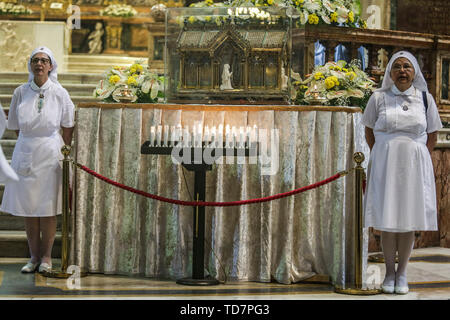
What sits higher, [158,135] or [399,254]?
[158,135]

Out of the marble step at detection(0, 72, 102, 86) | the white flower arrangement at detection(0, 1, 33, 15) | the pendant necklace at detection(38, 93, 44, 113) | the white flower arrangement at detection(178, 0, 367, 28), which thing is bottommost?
the pendant necklace at detection(38, 93, 44, 113)

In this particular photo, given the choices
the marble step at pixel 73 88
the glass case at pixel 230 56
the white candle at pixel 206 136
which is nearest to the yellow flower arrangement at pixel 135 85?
the glass case at pixel 230 56

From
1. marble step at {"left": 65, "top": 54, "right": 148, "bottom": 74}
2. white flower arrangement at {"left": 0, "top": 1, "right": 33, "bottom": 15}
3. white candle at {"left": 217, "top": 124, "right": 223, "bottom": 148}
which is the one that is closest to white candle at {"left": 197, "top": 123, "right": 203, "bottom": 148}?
white candle at {"left": 217, "top": 124, "right": 223, "bottom": 148}

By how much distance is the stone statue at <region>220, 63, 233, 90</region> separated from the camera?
24.9ft

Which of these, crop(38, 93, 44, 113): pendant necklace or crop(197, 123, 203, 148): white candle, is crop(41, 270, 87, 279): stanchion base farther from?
crop(197, 123, 203, 148): white candle

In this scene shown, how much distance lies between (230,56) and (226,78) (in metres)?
0.20

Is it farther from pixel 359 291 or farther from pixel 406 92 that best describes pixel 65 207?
pixel 406 92

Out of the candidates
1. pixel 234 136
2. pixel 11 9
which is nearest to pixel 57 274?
pixel 234 136

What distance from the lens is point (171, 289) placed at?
6.83 m

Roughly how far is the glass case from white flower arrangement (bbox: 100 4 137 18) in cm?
1003

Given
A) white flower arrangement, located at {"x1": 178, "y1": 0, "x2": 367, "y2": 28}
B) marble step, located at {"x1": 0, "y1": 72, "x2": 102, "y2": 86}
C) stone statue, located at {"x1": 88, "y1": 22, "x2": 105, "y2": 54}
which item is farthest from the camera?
stone statue, located at {"x1": 88, "y1": 22, "x2": 105, "y2": 54}

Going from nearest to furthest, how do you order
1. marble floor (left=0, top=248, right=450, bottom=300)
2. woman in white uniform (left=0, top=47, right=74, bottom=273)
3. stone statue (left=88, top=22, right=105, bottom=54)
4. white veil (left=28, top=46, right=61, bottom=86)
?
marble floor (left=0, top=248, right=450, bottom=300) < woman in white uniform (left=0, top=47, right=74, bottom=273) < white veil (left=28, top=46, right=61, bottom=86) < stone statue (left=88, top=22, right=105, bottom=54)

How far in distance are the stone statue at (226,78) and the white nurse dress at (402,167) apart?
1.42 metres
